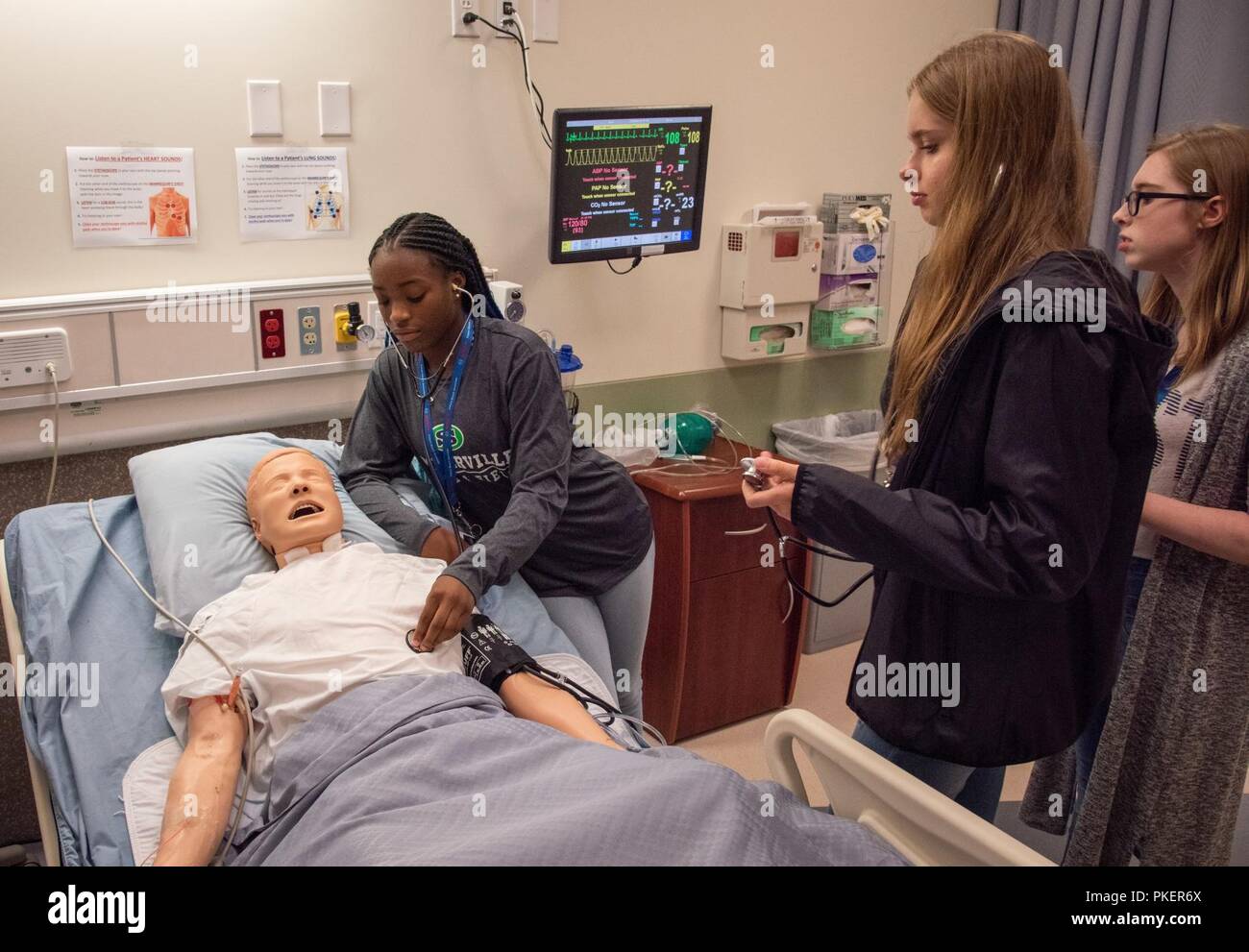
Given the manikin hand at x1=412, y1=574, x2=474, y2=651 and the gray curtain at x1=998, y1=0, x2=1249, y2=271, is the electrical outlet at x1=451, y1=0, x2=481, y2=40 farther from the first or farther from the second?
the gray curtain at x1=998, y1=0, x2=1249, y2=271

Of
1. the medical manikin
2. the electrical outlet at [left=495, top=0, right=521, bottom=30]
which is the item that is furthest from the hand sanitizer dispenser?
the medical manikin

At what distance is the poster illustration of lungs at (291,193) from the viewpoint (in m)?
2.41

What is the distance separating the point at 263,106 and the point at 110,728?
4.59 feet

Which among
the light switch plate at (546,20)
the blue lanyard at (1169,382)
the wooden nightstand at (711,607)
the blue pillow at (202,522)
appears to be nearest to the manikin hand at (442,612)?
the blue pillow at (202,522)

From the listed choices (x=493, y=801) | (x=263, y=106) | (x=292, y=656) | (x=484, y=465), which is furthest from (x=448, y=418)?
(x=263, y=106)

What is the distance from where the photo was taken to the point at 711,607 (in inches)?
115

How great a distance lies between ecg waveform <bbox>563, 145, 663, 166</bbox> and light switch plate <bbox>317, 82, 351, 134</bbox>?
515 millimetres

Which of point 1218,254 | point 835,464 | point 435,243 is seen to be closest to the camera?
point 1218,254

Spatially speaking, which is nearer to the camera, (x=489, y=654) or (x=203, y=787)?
(x=203, y=787)

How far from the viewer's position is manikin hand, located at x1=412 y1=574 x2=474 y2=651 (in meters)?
1.73

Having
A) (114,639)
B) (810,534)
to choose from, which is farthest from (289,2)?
(810,534)

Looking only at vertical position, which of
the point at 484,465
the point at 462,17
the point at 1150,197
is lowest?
the point at 484,465

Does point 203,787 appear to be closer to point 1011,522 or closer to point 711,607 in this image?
point 1011,522
